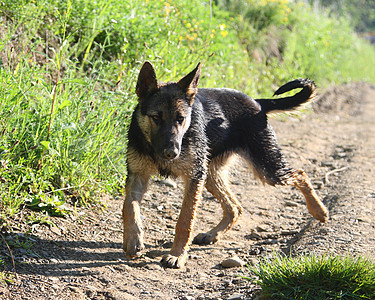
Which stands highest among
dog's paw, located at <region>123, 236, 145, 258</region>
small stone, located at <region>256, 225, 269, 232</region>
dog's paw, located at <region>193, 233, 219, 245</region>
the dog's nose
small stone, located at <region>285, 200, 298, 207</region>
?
the dog's nose

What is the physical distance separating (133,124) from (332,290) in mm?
2145

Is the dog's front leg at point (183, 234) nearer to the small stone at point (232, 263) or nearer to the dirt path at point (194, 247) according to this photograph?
the dirt path at point (194, 247)

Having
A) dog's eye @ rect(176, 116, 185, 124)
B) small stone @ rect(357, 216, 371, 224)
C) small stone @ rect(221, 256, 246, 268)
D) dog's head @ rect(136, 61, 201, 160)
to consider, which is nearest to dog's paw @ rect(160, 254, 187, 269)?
small stone @ rect(221, 256, 246, 268)

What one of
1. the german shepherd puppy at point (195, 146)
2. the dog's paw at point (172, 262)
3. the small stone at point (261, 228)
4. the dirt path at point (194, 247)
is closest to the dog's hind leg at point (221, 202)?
the german shepherd puppy at point (195, 146)

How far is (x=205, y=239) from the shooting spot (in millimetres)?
4648

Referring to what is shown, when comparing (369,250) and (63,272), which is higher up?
(369,250)

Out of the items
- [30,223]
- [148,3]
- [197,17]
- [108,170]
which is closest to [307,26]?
[197,17]

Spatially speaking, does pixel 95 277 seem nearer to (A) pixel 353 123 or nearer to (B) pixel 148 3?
(B) pixel 148 3

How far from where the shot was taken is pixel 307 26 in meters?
15.1

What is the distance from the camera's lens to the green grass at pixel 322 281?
291 centimetres

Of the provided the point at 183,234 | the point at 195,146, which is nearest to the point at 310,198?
the point at 195,146

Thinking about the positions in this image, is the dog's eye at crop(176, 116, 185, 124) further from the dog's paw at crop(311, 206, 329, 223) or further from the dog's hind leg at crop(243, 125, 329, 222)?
the dog's paw at crop(311, 206, 329, 223)

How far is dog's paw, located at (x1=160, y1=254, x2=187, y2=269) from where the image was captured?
154 inches

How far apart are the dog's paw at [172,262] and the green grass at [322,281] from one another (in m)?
0.97
